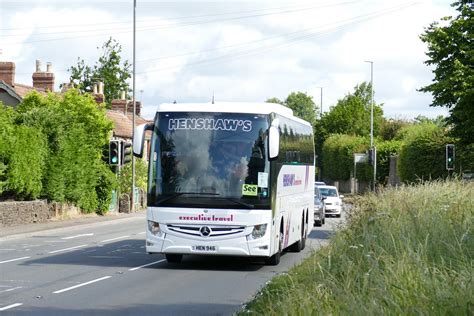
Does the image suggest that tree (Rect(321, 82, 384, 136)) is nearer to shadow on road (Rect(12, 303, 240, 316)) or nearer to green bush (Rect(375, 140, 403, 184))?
green bush (Rect(375, 140, 403, 184))

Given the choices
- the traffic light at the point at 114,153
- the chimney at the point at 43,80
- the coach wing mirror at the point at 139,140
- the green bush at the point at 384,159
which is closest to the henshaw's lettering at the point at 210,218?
the coach wing mirror at the point at 139,140

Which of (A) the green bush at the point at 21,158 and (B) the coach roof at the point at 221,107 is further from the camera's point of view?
(A) the green bush at the point at 21,158

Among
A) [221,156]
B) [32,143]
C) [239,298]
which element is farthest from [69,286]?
[32,143]

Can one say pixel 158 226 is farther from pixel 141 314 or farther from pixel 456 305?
pixel 456 305

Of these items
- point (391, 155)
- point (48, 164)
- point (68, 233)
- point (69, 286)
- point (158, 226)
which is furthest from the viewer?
point (391, 155)

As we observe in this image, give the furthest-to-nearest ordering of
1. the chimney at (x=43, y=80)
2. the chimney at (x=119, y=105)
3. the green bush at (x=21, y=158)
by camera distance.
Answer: the chimney at (x=119, y=105)
the chimney at (x=43, y=80)
the green bush at (x=21, y=158)

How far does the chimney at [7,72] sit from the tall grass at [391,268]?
148 ft

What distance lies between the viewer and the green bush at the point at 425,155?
193 feet

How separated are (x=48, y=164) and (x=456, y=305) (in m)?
33.6

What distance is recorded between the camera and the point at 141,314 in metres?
13.8

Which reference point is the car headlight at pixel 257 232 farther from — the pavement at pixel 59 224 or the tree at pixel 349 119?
the tree at pixel 349 119

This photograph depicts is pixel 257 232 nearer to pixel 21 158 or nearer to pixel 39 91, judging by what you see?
pixel 21 158

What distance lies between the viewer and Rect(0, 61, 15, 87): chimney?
60156 millimetres

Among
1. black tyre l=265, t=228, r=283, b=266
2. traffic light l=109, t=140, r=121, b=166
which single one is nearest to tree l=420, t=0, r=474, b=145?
traffic light l=109, t=140, r=121, b=166
